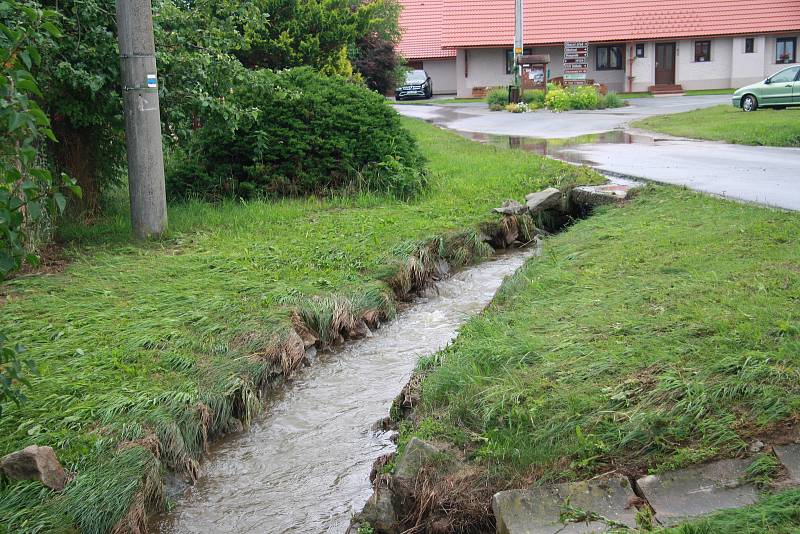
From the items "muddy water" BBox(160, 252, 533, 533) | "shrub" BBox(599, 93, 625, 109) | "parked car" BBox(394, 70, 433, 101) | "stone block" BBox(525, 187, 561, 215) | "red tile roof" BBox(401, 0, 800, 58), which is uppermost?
"red tile roof" BBox(401, 0, 800, 58)

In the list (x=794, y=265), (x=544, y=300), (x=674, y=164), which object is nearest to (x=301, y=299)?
(x=544, y=300)

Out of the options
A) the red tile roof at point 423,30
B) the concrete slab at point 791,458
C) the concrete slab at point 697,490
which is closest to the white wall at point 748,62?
the red tile roof at point 423,30

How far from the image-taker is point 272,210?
10.7m

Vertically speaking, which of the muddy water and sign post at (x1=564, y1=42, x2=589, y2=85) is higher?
sign post at (x1=564, y1=42, x2=589, y2=85)

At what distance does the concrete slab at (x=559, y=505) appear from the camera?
153 inches

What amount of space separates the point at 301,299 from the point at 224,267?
1117 mm

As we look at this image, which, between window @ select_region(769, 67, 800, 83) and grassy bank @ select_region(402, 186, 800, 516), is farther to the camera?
window @ select_region(769, 67, 800, 83)

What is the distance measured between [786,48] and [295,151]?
133ft

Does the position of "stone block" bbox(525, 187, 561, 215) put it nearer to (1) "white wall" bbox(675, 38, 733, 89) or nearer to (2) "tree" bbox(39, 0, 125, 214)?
(2) "tree" bbox(39, 0, 125, 214)

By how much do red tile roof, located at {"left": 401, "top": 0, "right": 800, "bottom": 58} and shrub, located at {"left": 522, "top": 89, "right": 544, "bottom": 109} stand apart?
396 inches

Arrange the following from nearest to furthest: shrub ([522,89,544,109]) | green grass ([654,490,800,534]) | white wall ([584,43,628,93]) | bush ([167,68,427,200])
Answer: green grass ([654,490,800,534])
bush ([167,68,427,200])
shrub ([522,89,544,109])
white wall ([584,43,628,93])

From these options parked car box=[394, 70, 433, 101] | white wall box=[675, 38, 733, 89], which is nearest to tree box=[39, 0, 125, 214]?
parked car box=[394, 70, 433, 101]

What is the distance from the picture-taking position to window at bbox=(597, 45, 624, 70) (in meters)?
46.0

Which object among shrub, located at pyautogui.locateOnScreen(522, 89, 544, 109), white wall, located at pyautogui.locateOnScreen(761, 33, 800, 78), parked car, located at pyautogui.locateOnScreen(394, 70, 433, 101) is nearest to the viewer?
shrub, located at pyautogui.locateOnScreen(522, 89, 544, 109)
